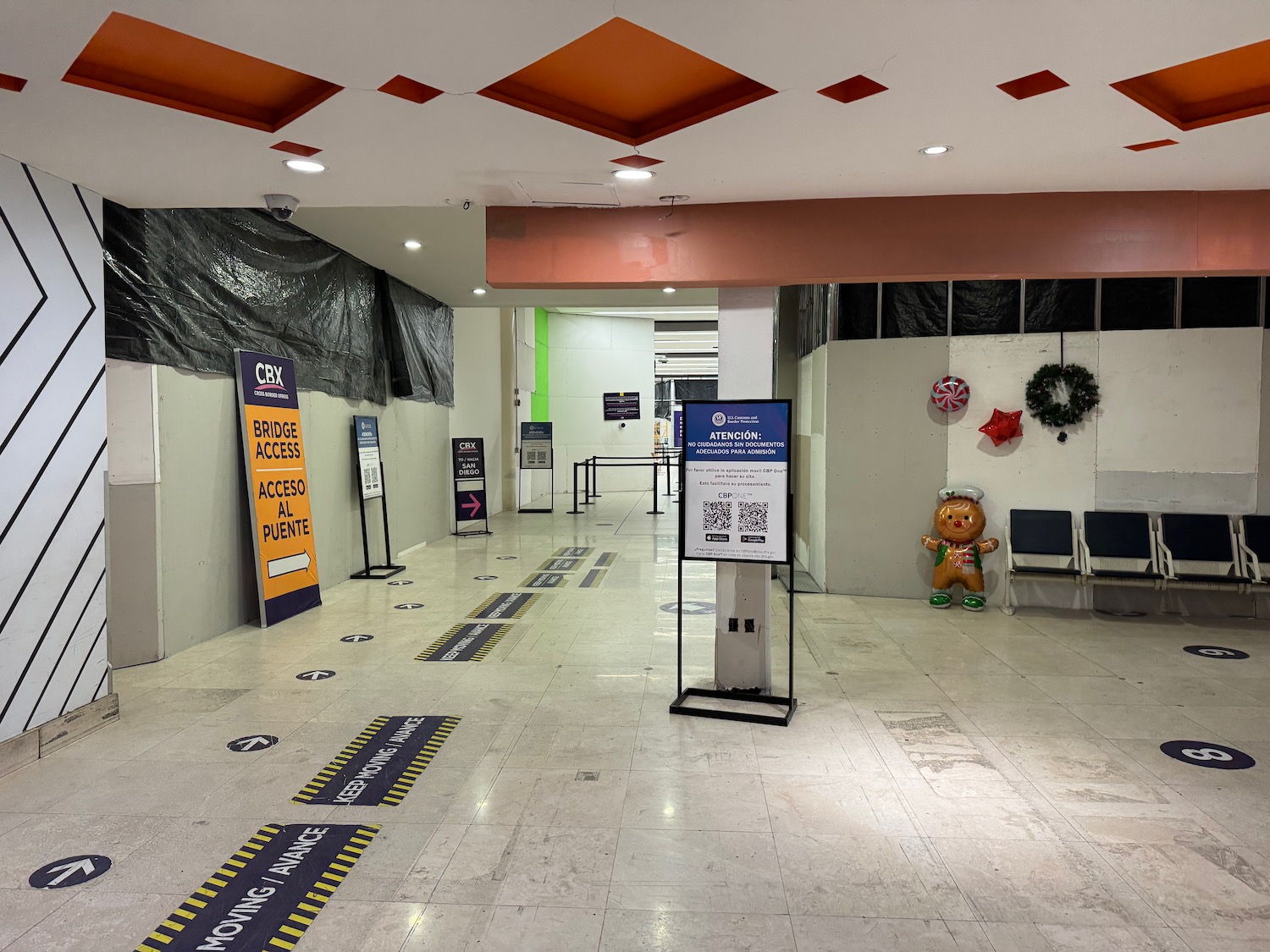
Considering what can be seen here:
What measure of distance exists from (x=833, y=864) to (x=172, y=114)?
3.50 meters

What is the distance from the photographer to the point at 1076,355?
21.0 feet

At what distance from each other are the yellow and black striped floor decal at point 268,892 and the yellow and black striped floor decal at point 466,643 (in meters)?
2.20

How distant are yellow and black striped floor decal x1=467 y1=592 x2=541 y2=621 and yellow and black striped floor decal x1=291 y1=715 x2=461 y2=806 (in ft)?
7.40

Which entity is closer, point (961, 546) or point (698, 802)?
point (698, 802)

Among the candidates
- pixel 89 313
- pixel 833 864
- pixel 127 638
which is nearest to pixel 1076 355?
pixel 833 864

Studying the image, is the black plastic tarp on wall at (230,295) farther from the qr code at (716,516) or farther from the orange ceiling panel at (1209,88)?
the orange ceiling panel at (1209,88)

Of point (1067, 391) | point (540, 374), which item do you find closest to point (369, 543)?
point (1067, 391)

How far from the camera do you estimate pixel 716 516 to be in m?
4.09

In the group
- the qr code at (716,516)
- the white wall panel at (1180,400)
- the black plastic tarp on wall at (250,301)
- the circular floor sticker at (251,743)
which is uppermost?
the black plastic tarp on wall at (250,301)

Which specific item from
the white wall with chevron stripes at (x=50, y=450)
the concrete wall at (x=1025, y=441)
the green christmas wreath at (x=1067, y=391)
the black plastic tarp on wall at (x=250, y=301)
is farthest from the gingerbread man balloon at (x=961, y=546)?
the white wall with chevron stripes at (x=50, y=450)

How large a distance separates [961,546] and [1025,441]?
101cm

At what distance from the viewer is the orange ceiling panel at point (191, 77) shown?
250 cm

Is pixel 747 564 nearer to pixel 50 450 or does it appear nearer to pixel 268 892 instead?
pixel 268 892

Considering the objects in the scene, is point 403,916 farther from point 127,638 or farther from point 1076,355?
point 1076,355
